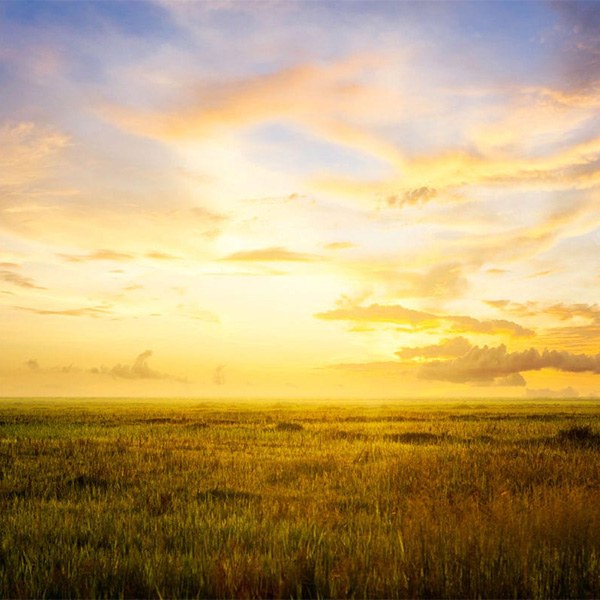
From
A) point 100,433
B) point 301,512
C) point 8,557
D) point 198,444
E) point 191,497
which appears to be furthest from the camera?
point 100,433

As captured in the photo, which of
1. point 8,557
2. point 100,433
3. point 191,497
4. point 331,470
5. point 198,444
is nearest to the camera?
point 8,557

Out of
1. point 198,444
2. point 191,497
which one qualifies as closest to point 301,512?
point 191,497

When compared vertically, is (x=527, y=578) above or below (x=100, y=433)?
above

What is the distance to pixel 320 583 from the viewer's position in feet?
21.0

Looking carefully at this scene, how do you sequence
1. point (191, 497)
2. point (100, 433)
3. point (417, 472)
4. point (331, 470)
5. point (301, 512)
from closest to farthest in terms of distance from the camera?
point (301, 512)
point (191, 497)
point (417, 472)
point (331, 470)
point (100, 433)

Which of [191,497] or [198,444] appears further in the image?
[198,444]

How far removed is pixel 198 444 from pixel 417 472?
11968 mm

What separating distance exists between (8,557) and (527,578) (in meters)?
6.62

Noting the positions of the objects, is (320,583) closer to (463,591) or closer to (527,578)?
(463,591)

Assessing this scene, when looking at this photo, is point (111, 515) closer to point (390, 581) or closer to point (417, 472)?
point (390, 581)

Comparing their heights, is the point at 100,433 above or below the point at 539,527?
below

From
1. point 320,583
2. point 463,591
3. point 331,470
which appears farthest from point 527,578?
point 331,470

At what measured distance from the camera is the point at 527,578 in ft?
20.8

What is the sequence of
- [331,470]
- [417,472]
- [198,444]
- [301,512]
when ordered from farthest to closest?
1. [198,444]
2. [331,470]
3. [417,472]
4. [301,512]
